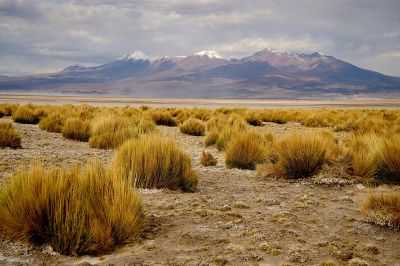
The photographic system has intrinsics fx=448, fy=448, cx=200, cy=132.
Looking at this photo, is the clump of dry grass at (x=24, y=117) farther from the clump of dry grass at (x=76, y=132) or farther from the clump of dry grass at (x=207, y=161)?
the clump of dry grass at (x=207, y=161)

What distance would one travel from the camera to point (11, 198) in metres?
4.33

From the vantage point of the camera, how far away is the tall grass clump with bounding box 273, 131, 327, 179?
24.6 ft

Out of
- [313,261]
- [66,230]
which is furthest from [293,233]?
[66,230]

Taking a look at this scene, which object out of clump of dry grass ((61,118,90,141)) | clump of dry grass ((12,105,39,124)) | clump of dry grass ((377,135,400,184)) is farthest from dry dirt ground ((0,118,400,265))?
clump of dry grass ((12,105,39,124))

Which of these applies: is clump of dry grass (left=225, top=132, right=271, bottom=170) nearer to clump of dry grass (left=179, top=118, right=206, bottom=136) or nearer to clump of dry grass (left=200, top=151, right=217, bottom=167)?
clump of dry grass (left=200, top=151, right=217, bottom=167)

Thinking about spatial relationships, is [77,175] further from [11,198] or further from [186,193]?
[186,193]

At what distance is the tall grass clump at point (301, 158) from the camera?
7.51 m

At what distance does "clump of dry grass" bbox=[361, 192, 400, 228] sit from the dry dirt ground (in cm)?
10

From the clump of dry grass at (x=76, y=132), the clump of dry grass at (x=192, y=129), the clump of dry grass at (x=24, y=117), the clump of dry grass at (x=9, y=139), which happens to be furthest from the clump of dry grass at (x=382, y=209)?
the clump of dry grass at (x=24, y=117)

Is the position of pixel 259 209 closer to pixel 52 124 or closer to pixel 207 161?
pixel 207 161

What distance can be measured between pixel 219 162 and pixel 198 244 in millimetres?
5471

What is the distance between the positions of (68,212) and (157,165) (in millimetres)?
2688

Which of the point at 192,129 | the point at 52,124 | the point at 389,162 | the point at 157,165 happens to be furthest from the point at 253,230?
the point at 52,124

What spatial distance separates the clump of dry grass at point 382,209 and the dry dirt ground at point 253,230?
96 mm
